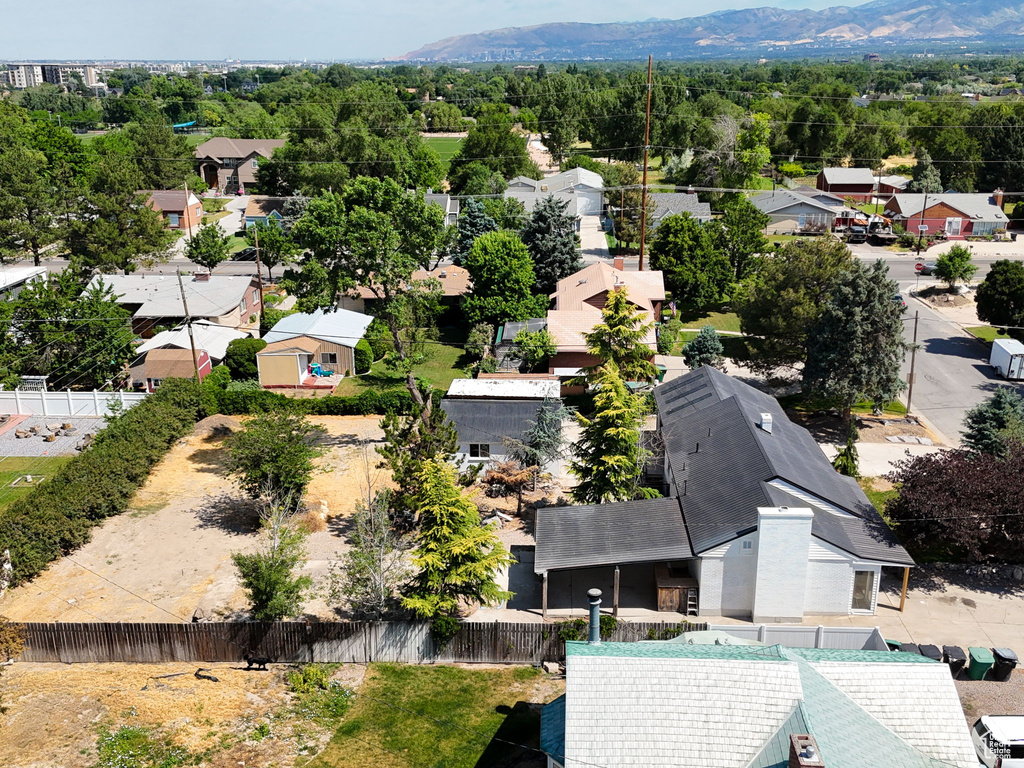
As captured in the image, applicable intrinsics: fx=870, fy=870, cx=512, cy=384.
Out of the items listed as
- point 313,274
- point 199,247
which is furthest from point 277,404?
point 199,247

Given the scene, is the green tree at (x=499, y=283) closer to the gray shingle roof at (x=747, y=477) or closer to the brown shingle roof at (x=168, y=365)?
the brown shingle roof at (x=168, y=365)

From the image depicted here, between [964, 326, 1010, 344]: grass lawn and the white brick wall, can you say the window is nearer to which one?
the white brick wall

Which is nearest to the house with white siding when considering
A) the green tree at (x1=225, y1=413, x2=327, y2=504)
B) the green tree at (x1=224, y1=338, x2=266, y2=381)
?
the green tree at (x1=225, y1=413, x2=327, y2=504)

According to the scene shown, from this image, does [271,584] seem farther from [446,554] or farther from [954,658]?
[954,658]

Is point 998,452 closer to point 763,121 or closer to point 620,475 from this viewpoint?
point 620,475

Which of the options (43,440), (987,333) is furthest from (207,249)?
(987,333)
